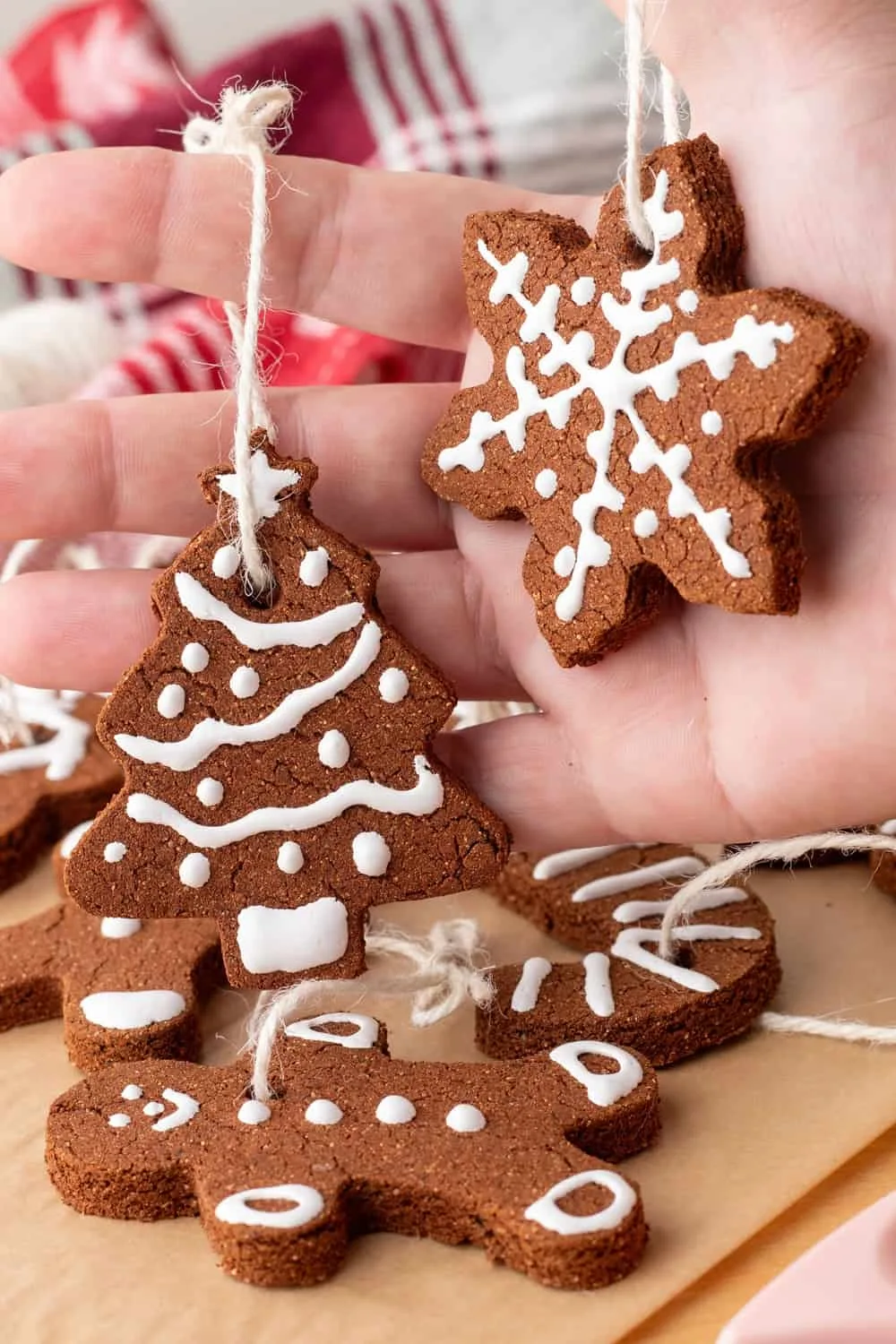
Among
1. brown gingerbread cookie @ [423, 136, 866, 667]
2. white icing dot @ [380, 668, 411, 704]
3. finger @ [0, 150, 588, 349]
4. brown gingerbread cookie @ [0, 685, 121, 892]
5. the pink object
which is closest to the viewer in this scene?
the pink object

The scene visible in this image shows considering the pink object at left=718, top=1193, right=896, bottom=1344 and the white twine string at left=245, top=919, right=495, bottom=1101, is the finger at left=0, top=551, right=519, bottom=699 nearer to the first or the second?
the white twine string at left=245, top=919, right=495, bottom=1101

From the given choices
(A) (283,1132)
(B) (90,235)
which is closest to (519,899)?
(A) (283,1132)

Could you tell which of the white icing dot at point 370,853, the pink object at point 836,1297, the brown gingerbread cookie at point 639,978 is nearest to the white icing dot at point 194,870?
the white icing dot at point 370,853

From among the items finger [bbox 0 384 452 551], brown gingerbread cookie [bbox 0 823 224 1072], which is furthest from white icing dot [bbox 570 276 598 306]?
brown gingerbread cookie [bbox 0 823 224 1072]

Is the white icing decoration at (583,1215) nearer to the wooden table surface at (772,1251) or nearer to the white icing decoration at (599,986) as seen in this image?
the wooden table surface at (772,1251)

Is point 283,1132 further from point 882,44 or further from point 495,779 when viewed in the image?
point 882,44

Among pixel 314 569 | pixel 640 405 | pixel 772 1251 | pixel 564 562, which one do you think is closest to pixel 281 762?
pixel 314 569

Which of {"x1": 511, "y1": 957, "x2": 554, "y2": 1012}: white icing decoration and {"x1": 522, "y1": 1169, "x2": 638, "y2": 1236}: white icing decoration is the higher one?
{"x1": 511, "y1": 957, "x2": 554, "y2": 1012}: white icing decoration
